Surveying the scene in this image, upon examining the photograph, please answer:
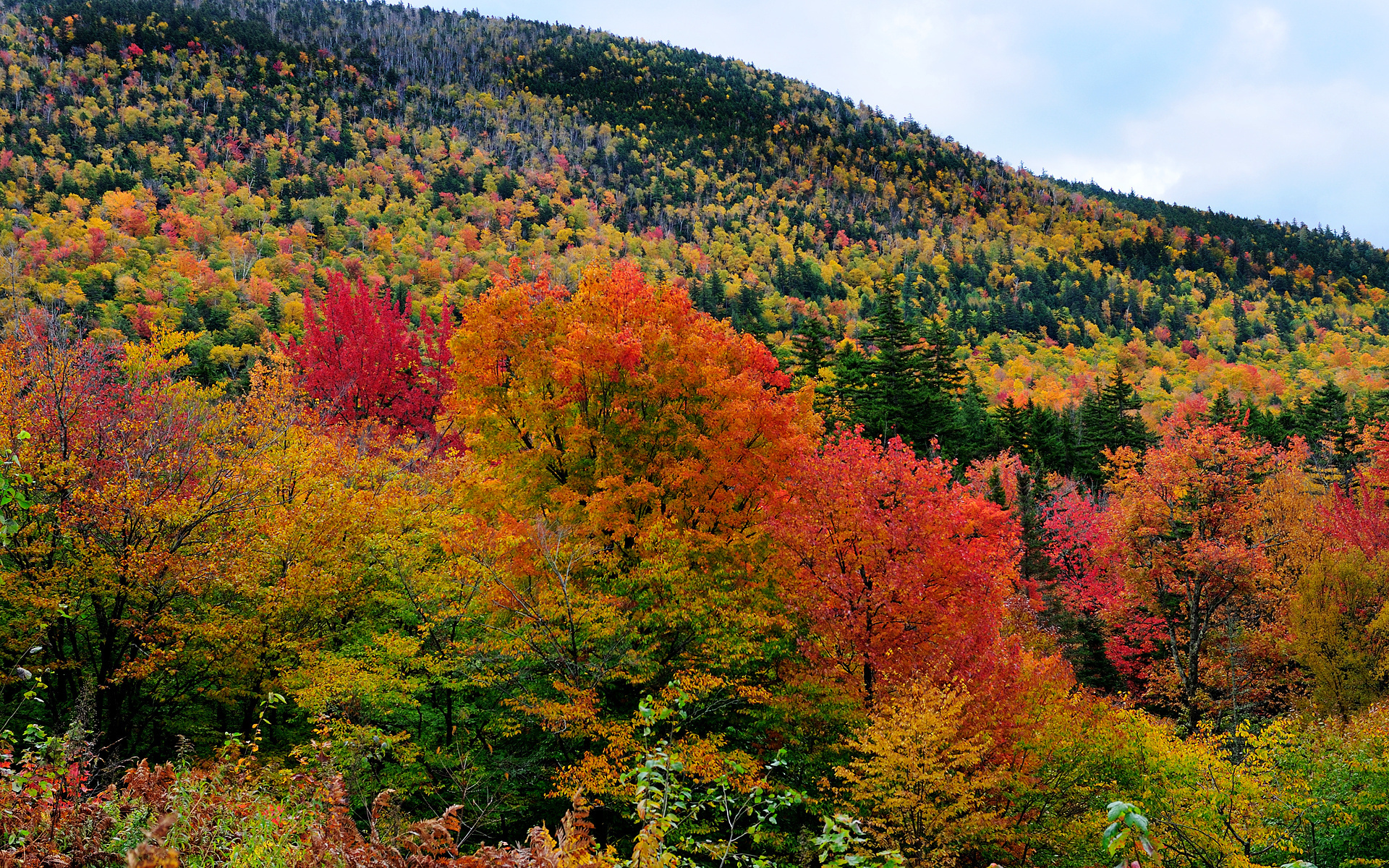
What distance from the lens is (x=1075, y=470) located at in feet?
188

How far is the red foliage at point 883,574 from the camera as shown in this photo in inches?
643

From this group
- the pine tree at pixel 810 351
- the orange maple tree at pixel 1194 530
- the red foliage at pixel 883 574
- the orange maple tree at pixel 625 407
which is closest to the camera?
the red foliage at pixel 883 574

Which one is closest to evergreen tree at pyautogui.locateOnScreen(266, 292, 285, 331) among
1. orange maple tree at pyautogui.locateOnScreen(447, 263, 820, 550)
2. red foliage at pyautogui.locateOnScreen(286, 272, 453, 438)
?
red foliage at pyautogui.locateOnScreen(286, 272, 453, 438)

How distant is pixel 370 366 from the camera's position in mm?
40656

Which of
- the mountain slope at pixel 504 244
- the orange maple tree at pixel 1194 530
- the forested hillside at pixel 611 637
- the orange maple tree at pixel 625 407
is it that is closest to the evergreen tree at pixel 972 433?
the mountain slope at pixel 504 244

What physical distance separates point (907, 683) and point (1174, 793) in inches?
213

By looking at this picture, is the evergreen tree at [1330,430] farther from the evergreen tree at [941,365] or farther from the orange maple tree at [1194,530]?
the orange maple tree at [1194,530]

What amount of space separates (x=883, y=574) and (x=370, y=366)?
32.9m

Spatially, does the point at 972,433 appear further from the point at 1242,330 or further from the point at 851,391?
the point at 1242,330

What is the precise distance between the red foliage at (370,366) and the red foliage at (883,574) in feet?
90.0

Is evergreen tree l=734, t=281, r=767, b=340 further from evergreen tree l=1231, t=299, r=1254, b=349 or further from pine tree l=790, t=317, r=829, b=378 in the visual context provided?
evergreen tree l=1231, t=299, r=1254, b=349

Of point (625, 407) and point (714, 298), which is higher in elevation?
point (714, 298)

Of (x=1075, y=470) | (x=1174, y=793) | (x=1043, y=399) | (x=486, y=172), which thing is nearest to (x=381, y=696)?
(x=1174, y=793)

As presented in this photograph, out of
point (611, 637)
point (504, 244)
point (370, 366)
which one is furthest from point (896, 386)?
point (504, 244)
